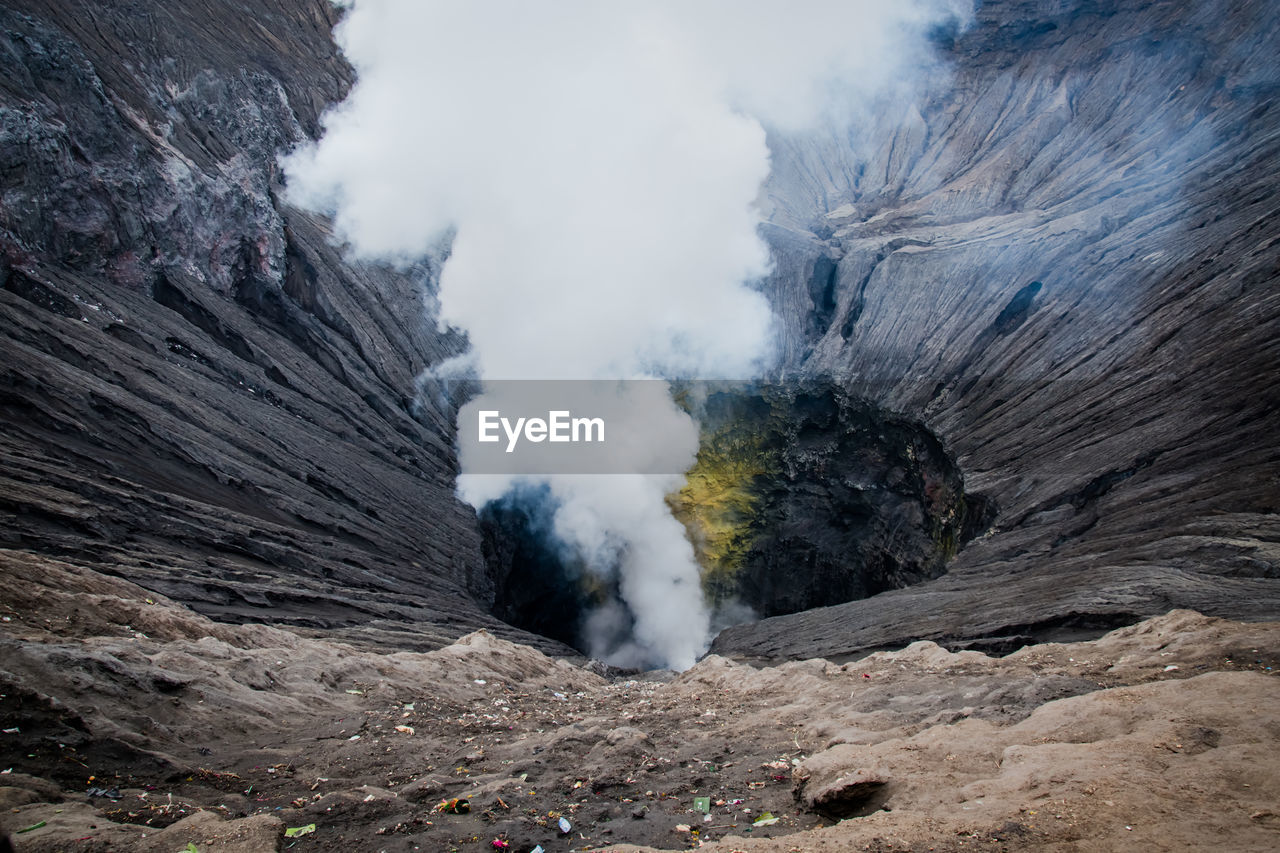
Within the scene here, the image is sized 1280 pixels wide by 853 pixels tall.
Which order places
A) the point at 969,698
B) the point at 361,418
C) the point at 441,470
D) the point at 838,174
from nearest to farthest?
the point at 969,698
the point at 361,418
the point at 441,470
the point at 838,174

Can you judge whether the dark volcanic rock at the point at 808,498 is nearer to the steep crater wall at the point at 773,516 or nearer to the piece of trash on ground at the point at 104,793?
the steep crater wall at the point at 773,516

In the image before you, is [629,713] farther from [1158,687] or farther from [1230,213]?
[1230,213]

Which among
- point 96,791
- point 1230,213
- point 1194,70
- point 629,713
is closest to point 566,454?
point 629,713

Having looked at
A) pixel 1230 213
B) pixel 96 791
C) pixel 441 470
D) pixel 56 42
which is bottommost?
pixel 96 791

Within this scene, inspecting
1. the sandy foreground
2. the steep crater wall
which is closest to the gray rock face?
the steep crater wall

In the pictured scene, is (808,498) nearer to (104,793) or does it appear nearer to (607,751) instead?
(607,751)

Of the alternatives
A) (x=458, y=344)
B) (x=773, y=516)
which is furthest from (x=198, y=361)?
(x=773, y=516)
